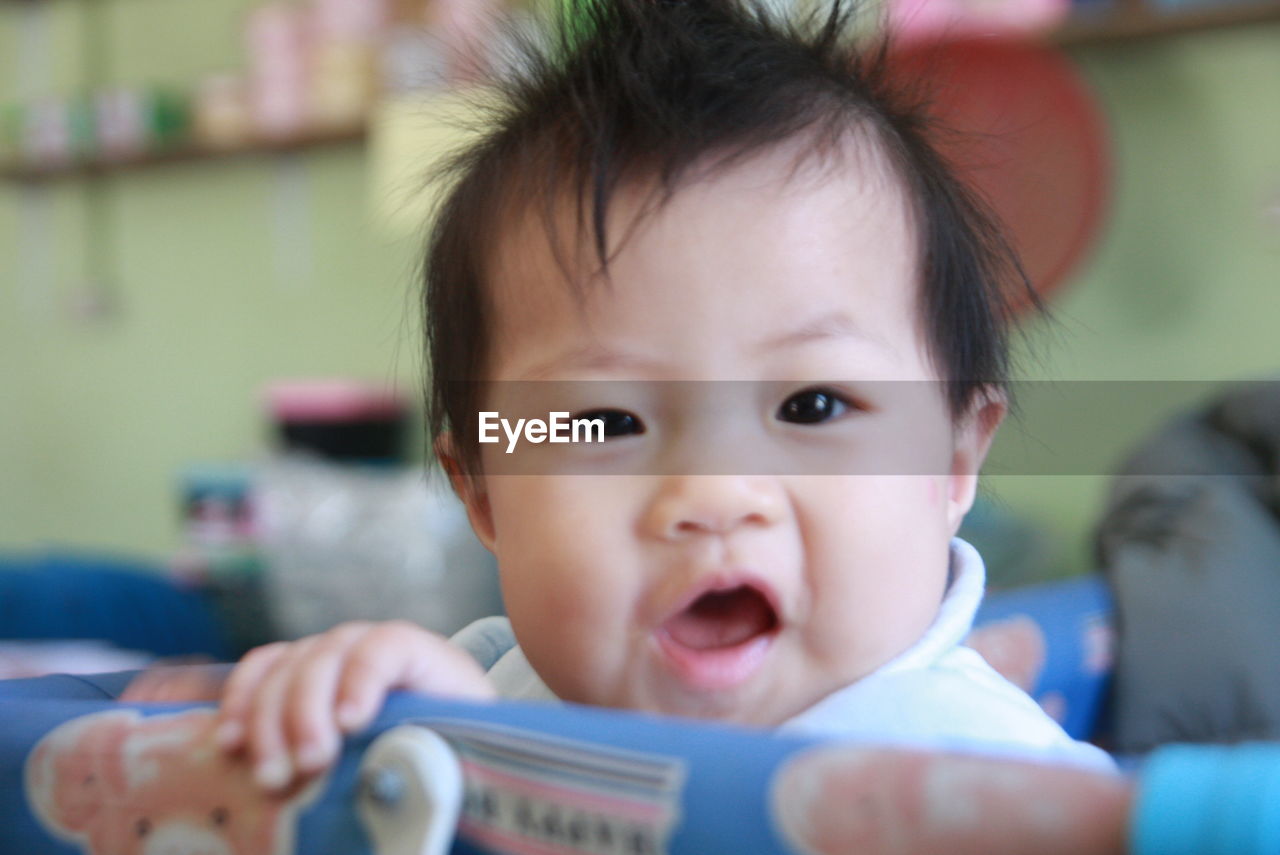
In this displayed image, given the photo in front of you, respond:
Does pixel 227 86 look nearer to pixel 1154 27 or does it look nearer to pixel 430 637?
pixel 1154 27

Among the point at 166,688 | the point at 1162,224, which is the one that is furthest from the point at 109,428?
the point at 166,688

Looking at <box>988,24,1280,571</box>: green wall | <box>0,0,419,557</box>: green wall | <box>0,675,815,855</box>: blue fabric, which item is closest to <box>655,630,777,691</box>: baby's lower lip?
<box>0,675,815,855</box>: blue fabric

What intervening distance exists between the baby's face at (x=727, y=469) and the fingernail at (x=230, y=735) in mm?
145

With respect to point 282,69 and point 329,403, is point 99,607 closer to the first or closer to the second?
point 329,403

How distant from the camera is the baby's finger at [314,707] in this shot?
0.35m

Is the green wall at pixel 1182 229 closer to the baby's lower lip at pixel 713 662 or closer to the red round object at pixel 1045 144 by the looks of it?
the red round object at pixel 1045 144

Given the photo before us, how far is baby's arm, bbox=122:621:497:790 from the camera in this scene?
0.35m

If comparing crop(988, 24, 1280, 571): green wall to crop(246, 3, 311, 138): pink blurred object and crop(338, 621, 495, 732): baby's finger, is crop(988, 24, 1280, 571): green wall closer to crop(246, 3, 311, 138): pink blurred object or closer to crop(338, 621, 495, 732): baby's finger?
crop(338, 621, 495, 732): baby's finger

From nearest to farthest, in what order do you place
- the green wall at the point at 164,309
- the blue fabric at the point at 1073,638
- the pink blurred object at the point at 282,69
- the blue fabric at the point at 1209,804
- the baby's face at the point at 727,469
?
the blue fabric at the point at 1209,804 → the baby's face at the point at 727,469 → the blue fabric at the point at 1073,638 → the pink blurred object at the point at 282,69 → the green wall at the point at 164,309

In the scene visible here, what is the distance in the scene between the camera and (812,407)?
0.48 m

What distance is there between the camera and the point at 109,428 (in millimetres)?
2598

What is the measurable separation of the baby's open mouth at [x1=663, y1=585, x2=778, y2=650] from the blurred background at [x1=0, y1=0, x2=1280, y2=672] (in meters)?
0.30

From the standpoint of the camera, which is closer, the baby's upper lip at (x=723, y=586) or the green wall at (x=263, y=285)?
the baby's upper lip at (x=723, y=586)

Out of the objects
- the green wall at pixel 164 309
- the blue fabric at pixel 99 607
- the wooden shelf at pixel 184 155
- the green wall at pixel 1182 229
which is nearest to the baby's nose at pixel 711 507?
the green wall at pixel 1182 229
